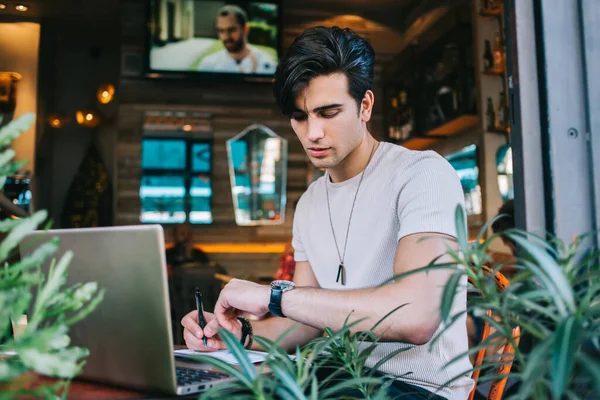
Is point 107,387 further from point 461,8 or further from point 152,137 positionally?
point 152,137

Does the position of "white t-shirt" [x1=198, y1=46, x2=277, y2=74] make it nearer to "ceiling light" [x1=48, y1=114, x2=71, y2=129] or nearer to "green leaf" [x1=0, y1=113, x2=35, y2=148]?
"ceiling light" [x1=48, y1=114, x2=71, y2=129]

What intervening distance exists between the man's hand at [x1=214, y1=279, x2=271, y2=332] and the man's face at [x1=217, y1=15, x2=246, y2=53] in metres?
5.33

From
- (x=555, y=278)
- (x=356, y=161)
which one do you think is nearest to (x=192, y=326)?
(x=356, y=161)

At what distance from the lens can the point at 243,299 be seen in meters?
1.30

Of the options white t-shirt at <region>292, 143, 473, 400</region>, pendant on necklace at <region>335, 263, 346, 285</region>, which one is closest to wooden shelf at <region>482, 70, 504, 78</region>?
white t-shirt at <region>292, 143, 473, 400</region>

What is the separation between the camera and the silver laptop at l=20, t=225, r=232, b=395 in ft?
3.01

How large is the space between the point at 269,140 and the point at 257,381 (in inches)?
252

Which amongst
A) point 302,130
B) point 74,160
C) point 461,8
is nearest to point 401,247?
point 302,130

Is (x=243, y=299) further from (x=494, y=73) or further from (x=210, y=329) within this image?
(x=494, y=73)

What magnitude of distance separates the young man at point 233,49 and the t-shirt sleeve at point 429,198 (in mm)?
5082

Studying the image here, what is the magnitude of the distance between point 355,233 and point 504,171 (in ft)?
12.1

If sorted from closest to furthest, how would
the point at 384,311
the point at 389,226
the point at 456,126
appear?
1. the point at 384,311
2. the point at 389,226
3. the point at 456,126

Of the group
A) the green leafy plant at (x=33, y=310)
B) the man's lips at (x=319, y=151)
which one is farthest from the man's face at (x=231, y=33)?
the green leafy plant at (x=33, y=310)

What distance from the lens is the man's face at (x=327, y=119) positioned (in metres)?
1.61
